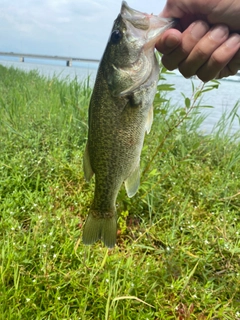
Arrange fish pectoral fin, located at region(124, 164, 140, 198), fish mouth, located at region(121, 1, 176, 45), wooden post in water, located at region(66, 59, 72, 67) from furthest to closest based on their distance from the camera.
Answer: wooden post in water, located at region(66, 59, 72, 67) < fish pectoral fin, located at region(124, 164, 140, 198) < fish mouth, located at region(121, 1, 176, 45)

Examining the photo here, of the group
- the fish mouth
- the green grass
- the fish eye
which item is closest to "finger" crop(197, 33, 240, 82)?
the fish mouth

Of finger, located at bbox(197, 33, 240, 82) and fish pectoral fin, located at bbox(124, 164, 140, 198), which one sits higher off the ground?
finger, located at bbox(197, 33, 240, 82)

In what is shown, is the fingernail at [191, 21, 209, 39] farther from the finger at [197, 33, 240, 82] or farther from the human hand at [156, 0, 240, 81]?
the finger at [197, 33, 240, 82]

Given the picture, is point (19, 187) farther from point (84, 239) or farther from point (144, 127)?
point (144, 127)

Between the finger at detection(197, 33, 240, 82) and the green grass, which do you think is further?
A: the green grass

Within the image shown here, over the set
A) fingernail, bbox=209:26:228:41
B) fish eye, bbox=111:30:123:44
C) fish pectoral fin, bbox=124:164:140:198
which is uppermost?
fingernail, bbox=209:26:228:41

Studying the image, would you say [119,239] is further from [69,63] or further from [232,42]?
[69,63]

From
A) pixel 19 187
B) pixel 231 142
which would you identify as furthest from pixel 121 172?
pixel 231 142
